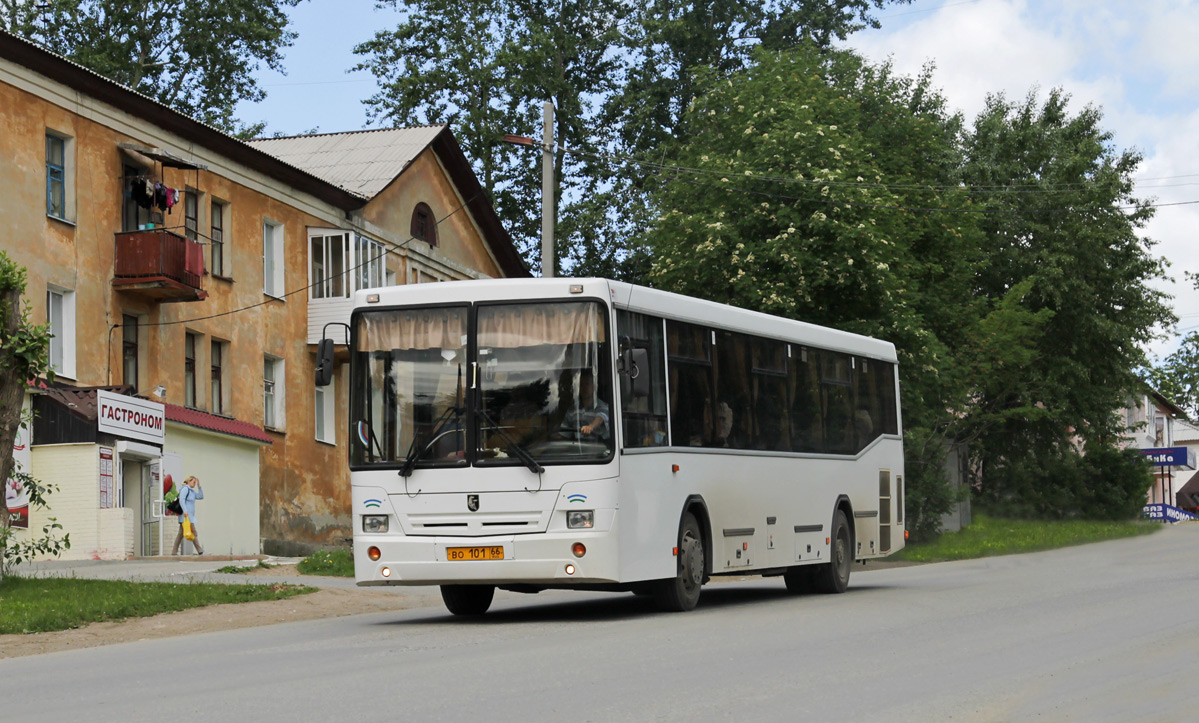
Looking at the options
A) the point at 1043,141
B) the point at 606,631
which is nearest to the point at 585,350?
the point at 606,631

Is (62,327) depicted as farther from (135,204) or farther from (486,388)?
(486,388)

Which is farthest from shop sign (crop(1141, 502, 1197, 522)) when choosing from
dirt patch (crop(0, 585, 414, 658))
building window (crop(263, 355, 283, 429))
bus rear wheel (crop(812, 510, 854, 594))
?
dirt patch (crop(0, 585, 414, 658))

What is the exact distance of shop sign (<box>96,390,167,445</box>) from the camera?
3112cm

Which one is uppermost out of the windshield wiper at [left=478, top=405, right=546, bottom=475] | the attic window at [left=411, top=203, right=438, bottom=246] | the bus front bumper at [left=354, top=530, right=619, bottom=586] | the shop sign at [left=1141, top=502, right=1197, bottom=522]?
the attic window at [left=411, top=203, right=438, bottom=246]

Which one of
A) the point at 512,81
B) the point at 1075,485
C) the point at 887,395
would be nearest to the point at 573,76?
the point at 512,81

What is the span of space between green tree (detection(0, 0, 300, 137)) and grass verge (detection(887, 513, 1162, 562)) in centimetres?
2632

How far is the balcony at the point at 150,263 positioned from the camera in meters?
33.1

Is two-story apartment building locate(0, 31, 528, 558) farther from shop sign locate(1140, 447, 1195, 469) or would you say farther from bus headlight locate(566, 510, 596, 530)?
shop sign locate(1140, 447, 1195, 469)

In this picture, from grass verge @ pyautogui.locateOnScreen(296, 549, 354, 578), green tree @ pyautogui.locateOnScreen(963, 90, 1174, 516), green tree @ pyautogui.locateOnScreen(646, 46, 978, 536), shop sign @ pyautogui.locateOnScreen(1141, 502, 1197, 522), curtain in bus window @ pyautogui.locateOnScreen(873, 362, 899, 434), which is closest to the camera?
curtain in bus window @ pyautogui.locateOnScreen(873, 362, 899, 434)

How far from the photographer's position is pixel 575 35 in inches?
2359

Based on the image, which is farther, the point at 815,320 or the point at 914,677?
the point at 815,320

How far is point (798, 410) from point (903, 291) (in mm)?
17291

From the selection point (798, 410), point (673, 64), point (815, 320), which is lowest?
point (798, 410)

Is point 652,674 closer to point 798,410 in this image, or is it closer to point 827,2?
point 798,410
